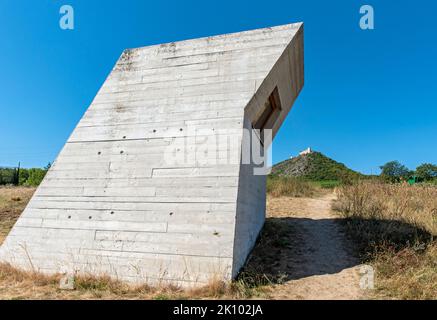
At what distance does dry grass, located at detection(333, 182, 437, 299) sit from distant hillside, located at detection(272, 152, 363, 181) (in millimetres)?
21621

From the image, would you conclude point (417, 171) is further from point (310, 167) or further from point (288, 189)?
point (288, 189)

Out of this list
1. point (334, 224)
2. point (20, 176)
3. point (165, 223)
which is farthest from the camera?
point (20, 176)

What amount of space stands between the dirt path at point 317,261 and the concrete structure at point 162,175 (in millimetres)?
932

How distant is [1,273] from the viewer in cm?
496

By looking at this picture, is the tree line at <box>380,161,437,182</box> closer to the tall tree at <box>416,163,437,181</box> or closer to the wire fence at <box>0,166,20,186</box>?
the tall tree at <box>416,163,437,181</box>

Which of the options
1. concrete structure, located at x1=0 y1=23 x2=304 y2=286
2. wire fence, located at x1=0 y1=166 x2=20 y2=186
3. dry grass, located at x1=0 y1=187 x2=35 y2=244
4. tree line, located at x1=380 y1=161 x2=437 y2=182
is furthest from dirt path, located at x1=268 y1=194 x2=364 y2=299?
wire fence, located at x1=0 y1=166 x2=20 y2=186

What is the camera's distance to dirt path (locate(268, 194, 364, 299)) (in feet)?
14.3

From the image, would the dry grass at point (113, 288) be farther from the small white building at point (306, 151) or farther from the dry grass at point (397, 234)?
the small white building at point (306, 151)

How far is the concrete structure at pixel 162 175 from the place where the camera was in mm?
4625

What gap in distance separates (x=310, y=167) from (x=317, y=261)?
32.3 meters

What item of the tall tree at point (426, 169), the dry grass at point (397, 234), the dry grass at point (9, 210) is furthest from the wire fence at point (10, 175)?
the tall tree at point (426, 169)

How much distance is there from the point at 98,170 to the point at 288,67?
4897mm
